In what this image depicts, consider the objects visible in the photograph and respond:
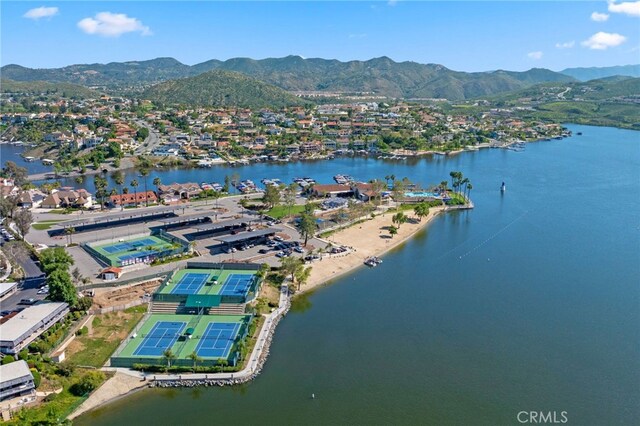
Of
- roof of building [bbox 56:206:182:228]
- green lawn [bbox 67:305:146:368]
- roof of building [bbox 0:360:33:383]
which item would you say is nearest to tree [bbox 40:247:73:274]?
green lawn [bbox 67:305:146:368]

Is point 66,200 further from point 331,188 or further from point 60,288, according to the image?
point 331,188

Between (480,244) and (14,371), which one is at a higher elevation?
(14,371)

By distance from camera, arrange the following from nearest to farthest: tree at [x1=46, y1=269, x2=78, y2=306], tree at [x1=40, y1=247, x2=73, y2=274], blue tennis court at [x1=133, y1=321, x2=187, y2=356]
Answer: blue tennis court at [x1=133, y1=321, x2=187, y2=356]
tree at [x1=46, y1=269, x2=78, y2=306]
tree at [x1=40, y1=247, x2=73, y2=274]

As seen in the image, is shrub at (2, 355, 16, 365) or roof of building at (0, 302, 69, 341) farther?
roof of building at (0, 302, 69, 341)

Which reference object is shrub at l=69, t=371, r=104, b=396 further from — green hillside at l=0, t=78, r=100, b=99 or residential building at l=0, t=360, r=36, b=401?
green hillside at l=0, t=78, r=100, b=99

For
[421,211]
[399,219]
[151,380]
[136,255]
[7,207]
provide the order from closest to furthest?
[151,380], [136,255], [7,207], [399,219], [421,211]

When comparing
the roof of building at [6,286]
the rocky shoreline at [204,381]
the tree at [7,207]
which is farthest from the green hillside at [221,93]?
the rocky shoreline at [204,381]

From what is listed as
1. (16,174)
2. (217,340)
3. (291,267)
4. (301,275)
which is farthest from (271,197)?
(16,174)

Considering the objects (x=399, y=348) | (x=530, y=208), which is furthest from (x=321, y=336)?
(x=530, y=208)
